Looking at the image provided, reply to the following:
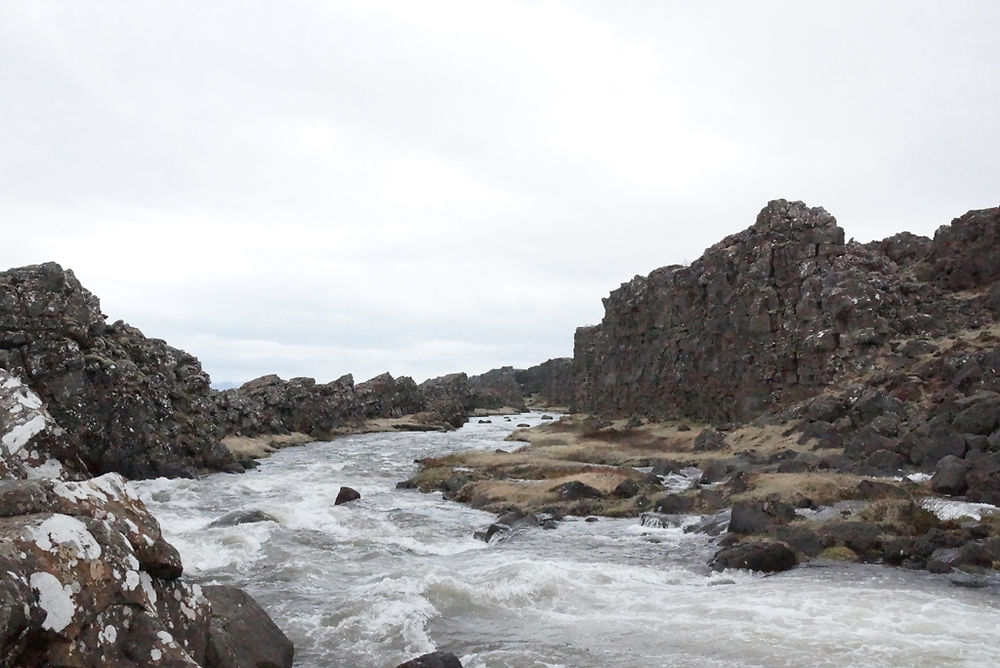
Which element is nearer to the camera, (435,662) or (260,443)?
(435,662)

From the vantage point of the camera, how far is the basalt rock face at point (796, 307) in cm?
5088

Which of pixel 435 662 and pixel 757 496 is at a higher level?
pixel 757 496

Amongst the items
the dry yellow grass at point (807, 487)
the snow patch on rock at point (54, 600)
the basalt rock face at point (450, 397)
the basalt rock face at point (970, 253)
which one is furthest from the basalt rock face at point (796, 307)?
the snow patch on rock at point (54, 600)

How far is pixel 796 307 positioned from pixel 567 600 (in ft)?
149

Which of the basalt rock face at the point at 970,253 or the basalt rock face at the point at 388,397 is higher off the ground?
the basalt rock face at the point at 970,253

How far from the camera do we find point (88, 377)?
4181 cm

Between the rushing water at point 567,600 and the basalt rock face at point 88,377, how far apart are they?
16.6 metres

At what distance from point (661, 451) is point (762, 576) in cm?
3604

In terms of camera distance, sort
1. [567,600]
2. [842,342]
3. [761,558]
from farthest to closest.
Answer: [842,342]
[761,558]
[567,600]

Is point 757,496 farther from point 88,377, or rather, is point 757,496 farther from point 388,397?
point 388,397

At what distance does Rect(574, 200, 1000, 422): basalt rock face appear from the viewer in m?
50.9

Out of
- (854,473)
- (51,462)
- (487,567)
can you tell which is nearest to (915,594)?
(487,567)

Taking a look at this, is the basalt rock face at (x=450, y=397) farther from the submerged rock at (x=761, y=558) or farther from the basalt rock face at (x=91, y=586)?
the basalt rock face at (x=91, y=586)

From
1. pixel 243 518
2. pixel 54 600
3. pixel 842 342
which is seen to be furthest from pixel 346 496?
pixel 842 342
